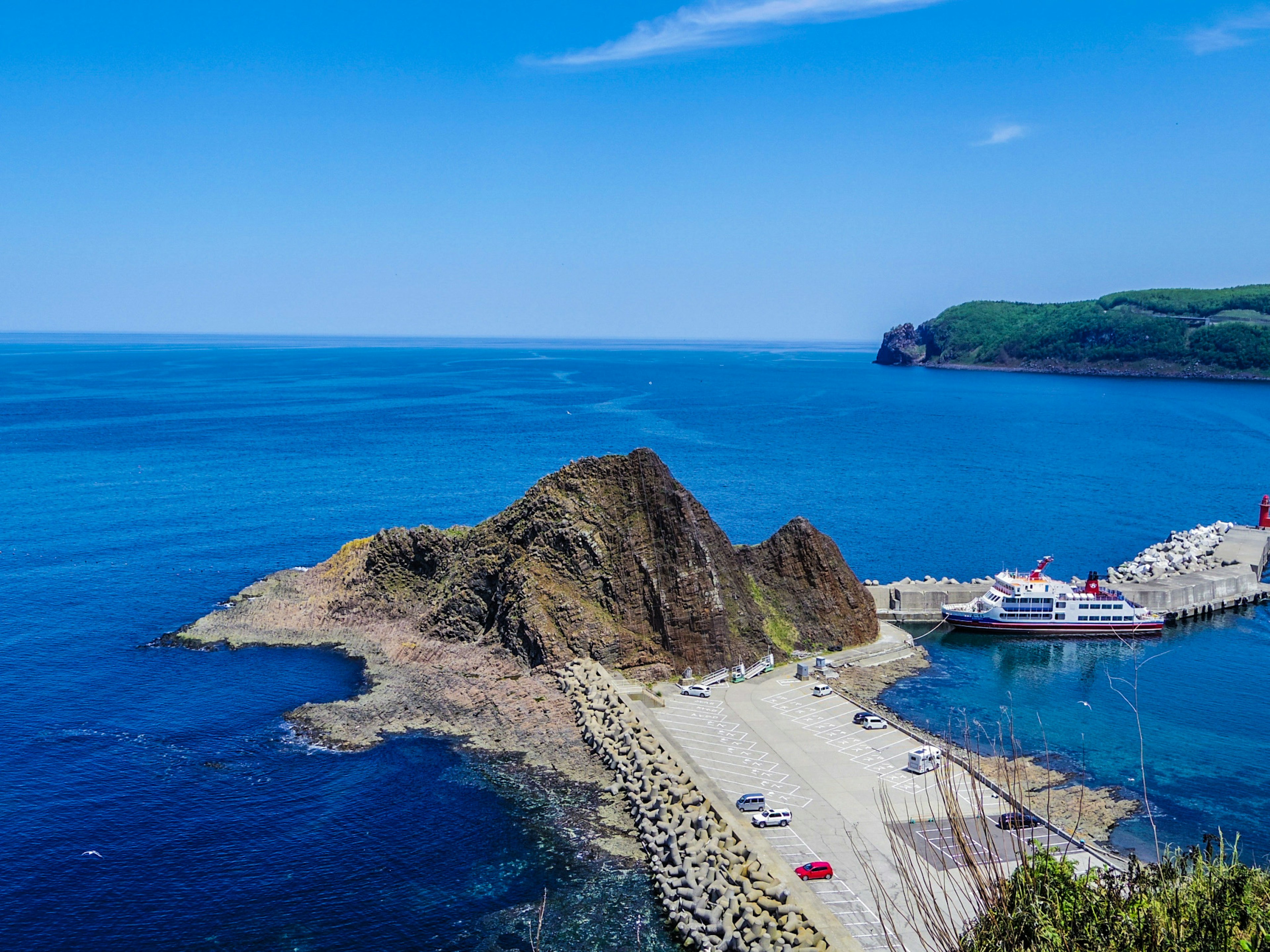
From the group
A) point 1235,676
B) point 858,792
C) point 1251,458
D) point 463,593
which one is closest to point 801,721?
point 858,792

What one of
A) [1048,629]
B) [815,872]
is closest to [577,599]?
[815,872]

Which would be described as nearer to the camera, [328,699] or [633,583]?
[328,699]

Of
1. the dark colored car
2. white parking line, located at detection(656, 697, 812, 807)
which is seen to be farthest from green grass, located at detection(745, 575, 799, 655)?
the dark colored car

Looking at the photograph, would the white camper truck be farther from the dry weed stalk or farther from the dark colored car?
the dark colored car

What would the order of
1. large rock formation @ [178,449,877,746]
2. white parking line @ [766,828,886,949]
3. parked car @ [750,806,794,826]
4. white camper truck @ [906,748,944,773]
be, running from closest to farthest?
white parking line @ [766,828,886,949] < parked car @ [750,806,794,826] < white camper truck @ [906,748,944,773] < large rock formation @ [178,449,877,746]

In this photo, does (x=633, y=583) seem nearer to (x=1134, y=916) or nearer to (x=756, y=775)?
(x=756, y=775)

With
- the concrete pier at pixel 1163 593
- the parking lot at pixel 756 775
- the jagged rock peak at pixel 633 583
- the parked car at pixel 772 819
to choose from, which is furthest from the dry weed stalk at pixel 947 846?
the concrete pier at pixel 1163 593

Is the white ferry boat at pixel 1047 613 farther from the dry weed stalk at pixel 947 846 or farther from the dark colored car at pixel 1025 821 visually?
the dark colored car at pixel 1025 821
